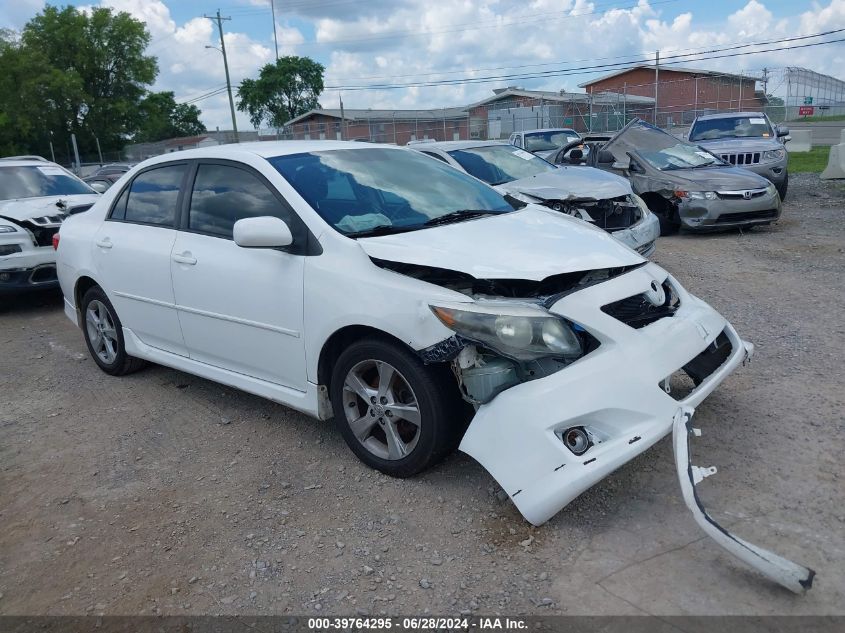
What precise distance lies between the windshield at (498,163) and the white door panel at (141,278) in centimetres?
441

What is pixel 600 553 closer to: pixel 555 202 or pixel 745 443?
pixel 745 443

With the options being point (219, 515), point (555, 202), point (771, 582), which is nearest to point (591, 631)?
point (771, 582)

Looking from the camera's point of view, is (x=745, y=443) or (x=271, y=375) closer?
(x=745, y=443)

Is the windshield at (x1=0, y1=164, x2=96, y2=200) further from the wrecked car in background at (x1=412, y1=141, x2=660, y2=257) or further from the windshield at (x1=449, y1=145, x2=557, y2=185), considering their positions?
the windshield at (x1=449, y1=145, x2=557, y2=185)

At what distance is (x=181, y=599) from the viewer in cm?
276

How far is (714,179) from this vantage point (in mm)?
9656

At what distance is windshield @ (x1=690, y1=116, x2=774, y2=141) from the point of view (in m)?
13.6

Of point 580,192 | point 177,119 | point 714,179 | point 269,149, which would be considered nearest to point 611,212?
point 580,192

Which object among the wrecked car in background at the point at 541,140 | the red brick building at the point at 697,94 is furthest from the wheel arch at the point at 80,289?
the red brick building at the point at 697,94

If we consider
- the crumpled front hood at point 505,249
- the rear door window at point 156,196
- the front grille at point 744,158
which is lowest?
the front grille at point 744,158

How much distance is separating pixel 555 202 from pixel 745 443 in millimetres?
4267

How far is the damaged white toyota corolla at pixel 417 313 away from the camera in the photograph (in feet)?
9.51

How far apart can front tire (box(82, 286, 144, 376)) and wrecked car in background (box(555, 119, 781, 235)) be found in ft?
24.3

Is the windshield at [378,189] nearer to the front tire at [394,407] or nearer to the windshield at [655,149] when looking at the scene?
the front tire at [394,407]
